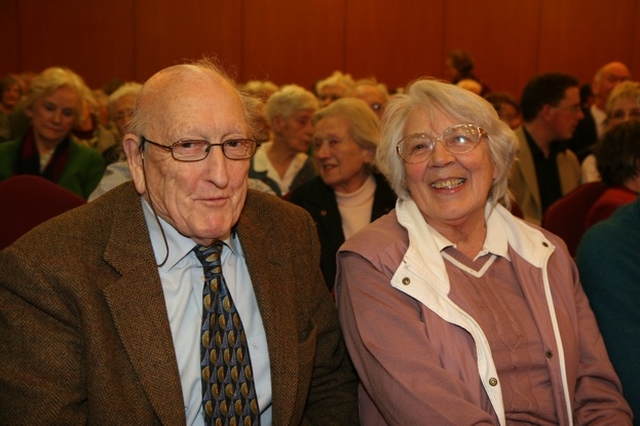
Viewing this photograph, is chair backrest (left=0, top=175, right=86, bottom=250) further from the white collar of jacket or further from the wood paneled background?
the wood paneled background

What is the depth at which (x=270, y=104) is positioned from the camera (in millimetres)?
5391

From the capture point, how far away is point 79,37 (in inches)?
405

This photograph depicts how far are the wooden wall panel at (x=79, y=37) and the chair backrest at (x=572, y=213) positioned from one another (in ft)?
27.1

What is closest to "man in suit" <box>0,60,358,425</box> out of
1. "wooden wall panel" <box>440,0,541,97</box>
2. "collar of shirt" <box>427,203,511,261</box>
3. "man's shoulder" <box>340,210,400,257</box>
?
"man's shoulder" <box>340,210,400,257</box>

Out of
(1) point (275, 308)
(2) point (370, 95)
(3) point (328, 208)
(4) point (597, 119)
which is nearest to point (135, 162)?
(1) point (275, 308)

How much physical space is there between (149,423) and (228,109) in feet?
2.73

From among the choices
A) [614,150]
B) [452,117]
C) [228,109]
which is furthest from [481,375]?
[614,150]

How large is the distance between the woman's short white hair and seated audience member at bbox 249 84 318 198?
7.67 feet

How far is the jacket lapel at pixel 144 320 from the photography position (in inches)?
69.2

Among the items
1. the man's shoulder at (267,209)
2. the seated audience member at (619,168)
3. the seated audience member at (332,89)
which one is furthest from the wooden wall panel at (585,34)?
the man's shoulder at (267,209)

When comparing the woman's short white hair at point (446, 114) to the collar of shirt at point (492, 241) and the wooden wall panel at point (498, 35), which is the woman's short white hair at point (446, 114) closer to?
the collar of shirt at point (492, 241)

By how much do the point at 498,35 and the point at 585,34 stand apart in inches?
49.3

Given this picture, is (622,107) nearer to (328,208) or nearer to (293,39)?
(328,208)

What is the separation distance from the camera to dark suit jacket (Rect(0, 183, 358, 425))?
170cm
